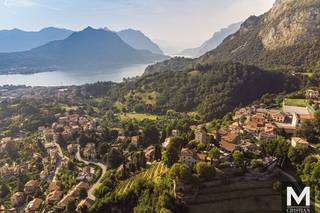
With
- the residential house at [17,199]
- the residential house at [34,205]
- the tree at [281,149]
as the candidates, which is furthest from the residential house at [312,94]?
the residential house at [17,199]

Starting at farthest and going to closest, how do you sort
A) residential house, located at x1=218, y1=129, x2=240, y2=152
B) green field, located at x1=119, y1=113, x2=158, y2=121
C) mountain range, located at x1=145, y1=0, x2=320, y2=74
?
mountain range, located at x1=145, y1=0, x2=320, y2=74, green field, located at x1=119, y1=113, x2=158, y2=121, residential house, located at x1=218, y1=129, x2=240, y2=152

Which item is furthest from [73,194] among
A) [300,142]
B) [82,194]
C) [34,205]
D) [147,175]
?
[300,142]

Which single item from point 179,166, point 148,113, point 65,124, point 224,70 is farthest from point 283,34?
point 179,166

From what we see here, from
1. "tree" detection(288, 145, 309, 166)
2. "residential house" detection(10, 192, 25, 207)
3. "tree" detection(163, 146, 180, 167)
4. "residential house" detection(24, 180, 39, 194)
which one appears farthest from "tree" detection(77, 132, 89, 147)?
"tree" detection(288, 145, 309, 166)

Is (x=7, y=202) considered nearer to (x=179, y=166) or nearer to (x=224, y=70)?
(x=179, y=166)

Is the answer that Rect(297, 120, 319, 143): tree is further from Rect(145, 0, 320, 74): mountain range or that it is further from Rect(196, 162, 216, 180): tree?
Rect(145, 0, 320, 74): mountain range
